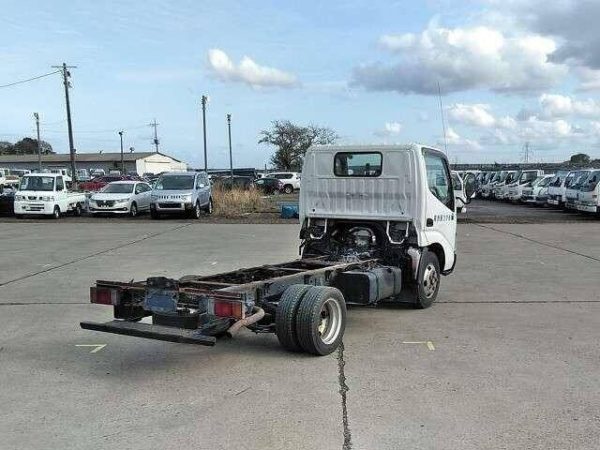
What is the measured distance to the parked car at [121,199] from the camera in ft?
82.5

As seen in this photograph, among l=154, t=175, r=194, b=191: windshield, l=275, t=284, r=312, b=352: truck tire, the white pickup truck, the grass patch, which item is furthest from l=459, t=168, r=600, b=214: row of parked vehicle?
the white pickup truck

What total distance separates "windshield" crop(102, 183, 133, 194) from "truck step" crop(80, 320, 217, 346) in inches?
846

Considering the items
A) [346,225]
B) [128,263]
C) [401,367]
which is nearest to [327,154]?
[346,225]

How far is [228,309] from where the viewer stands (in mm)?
5207

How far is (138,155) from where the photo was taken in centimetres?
11250

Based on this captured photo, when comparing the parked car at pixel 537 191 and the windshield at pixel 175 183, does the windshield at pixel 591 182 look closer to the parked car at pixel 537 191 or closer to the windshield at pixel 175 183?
the parked car at pixel 537 191

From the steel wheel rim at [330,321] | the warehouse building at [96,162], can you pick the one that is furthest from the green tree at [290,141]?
the steel wheel rim at [330,321]

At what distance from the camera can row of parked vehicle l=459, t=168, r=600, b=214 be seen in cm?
2281

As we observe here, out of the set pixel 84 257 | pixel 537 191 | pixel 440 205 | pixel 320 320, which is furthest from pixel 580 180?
pixel 320 320

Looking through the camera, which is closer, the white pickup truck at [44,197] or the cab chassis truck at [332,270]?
the cab chassis truck at [332,270]

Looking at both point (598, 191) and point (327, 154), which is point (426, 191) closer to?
point (327, 154)

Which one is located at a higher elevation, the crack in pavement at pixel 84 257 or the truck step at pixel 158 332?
the truck step at pixel 158 332

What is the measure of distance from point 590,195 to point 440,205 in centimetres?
1673

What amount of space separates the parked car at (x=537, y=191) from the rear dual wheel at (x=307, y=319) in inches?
1096
